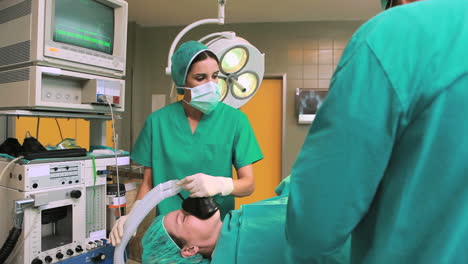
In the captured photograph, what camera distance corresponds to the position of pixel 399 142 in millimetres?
487

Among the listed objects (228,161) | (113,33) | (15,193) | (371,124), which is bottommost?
(15,193)

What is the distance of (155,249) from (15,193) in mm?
621

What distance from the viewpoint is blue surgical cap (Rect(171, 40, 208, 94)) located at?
4.56 ft

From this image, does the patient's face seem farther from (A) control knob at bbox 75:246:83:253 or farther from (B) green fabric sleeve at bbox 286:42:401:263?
(B) green fabric sleeve at bbox 286:42:401:263

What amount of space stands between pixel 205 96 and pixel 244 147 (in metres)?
0.30

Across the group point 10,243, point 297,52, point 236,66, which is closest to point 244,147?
point 236,66

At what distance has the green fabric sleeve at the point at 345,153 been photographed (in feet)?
1.52

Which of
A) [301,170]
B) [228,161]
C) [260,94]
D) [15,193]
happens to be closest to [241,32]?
[260,94]

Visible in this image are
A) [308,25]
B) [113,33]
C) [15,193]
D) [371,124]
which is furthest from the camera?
[308,25]

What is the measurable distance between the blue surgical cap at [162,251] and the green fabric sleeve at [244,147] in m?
0.49

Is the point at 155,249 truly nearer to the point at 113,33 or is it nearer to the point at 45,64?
the point at 45,64

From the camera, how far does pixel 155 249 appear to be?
1.13 m

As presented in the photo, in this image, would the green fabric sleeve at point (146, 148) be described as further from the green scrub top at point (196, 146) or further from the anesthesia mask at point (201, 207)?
the anesthesia mask at point (201, 207)

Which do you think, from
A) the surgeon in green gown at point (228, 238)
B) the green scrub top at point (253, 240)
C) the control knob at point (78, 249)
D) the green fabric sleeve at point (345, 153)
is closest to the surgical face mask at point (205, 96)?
the surgeon in green gown at point (228, 238)
